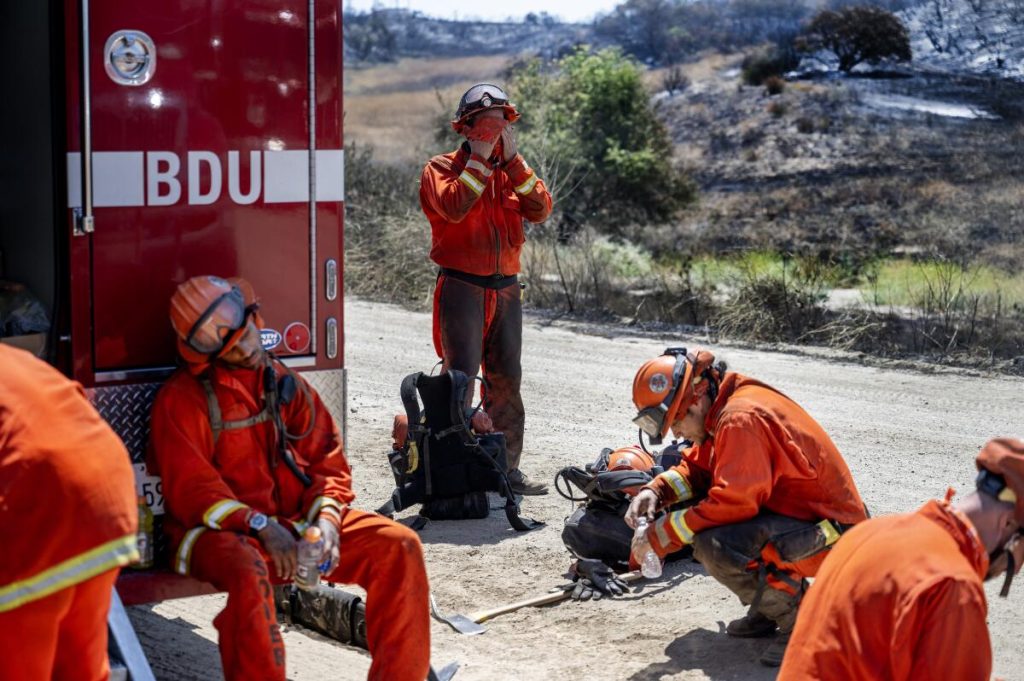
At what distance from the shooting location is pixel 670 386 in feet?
17.4

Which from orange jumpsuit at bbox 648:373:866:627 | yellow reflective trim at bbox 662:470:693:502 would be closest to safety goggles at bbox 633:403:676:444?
orange jumpsuit at bbox 648:373:866:627

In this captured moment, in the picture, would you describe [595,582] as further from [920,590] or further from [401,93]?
[401,93]

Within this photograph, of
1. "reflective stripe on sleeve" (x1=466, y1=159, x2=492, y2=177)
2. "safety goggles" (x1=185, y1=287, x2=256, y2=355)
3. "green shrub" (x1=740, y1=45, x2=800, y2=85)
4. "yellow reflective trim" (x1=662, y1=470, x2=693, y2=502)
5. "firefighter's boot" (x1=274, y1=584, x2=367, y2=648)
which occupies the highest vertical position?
"green shrub" (x1=740, y1=45, x2=800, y2=85)

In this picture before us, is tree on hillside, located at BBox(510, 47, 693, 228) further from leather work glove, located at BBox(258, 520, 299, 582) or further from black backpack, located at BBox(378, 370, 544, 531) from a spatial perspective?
leather work glove, located at BBox(258, 520, 299, 582)

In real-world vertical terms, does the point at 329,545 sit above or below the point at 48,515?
below

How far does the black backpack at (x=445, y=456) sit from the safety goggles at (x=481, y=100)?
59.7 inches

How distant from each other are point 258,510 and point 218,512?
0.87 ft

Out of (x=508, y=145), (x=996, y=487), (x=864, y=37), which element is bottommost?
(x=996, y=487)

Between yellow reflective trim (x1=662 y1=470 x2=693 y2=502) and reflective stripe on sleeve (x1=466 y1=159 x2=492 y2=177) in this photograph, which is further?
reflective stripe on sleeve (x1=466 y1=159 x2=492 y2=177)

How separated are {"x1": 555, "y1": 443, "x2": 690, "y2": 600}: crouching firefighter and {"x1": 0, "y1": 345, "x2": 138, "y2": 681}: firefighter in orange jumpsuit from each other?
3388mm

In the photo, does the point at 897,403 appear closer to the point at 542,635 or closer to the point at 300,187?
the point at 542,635

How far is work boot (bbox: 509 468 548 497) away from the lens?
7.90 metres

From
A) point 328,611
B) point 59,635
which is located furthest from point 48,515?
point 328,611

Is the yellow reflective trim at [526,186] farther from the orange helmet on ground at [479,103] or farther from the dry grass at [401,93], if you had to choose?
the dry grass at [401,93]
